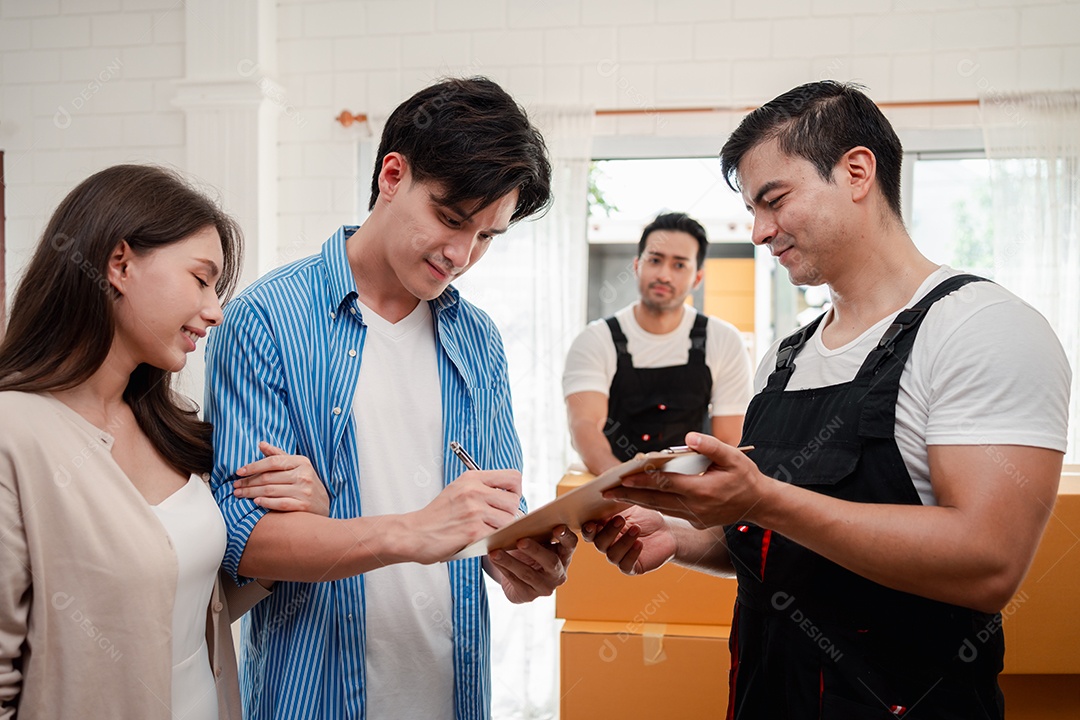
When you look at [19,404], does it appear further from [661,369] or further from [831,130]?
[661,369]

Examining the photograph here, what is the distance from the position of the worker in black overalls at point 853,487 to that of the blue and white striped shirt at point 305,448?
0.36 meters

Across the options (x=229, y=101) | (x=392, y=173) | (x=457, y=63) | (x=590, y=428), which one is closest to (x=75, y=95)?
(x=229, y=101)

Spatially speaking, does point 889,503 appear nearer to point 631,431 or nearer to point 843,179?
point 843,179

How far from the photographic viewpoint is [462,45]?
4172 millimetres

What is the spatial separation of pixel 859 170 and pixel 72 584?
1371mm

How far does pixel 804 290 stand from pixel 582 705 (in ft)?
8.12

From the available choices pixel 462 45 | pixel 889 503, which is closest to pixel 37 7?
pixel 462 45

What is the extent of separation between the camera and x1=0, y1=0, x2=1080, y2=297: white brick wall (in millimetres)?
3879

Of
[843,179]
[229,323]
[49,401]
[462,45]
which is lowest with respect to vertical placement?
[49,401]

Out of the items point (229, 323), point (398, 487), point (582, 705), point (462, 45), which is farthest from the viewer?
point (462, 45)

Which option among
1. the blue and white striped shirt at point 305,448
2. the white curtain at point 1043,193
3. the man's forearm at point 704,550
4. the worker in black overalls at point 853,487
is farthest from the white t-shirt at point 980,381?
the white curtain at point 1043,193

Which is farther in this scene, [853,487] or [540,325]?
[540,325]

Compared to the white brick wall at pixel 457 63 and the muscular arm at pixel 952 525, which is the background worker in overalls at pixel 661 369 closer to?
the white brick wall at pixel 457 63

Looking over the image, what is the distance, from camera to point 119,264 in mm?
1383
